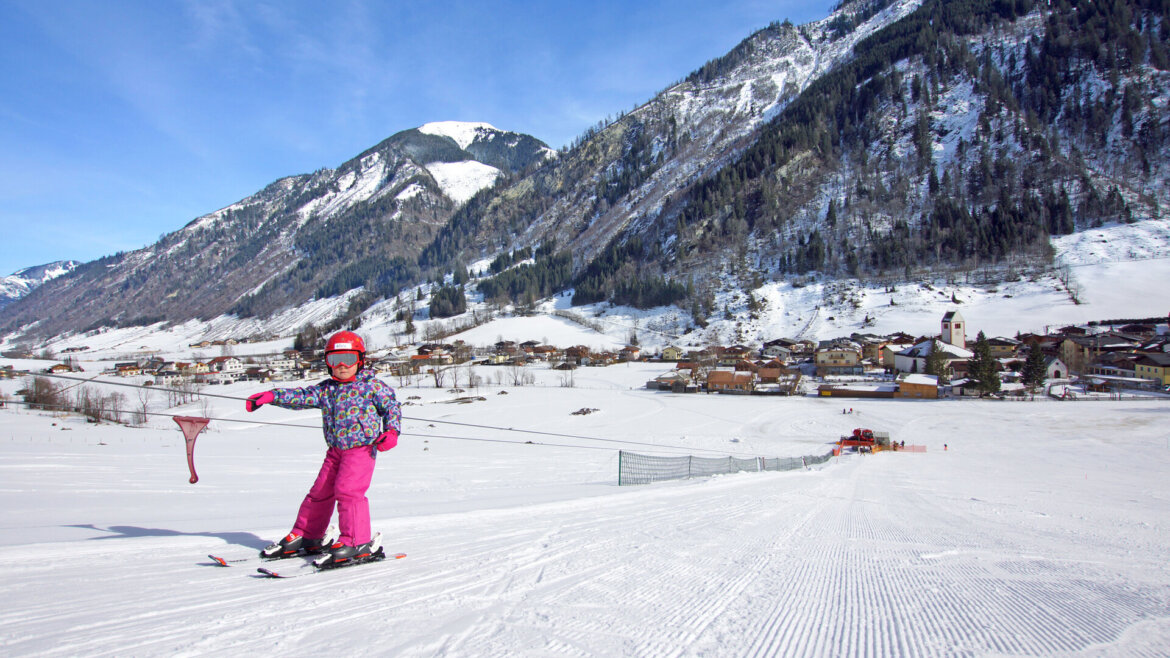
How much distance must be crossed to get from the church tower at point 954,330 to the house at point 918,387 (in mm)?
18436

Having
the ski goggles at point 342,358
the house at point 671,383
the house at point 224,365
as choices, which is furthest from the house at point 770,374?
the house at point 224,365

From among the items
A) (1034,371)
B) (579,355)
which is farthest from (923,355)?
(579,355)

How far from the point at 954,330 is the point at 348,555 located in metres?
73.3

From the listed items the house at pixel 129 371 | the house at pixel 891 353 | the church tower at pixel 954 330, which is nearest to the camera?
the house at pixel 891 353

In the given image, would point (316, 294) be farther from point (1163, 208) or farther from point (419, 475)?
point (1163, 208)

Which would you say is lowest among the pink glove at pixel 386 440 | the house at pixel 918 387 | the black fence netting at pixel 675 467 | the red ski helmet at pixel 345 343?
the house at pixel 918 387

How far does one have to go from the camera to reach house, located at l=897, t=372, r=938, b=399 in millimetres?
45156

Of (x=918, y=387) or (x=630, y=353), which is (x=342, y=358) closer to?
(x=918, y=387)

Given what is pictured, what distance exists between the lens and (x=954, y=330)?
60.9 m

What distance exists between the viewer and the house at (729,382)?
175ft

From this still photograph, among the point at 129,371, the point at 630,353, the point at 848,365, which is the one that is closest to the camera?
the point at 848,365

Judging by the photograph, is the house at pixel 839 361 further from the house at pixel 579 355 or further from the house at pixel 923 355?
the house at pixel 579 355

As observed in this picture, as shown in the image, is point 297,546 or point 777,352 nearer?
point 297,546

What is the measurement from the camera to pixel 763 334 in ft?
277
